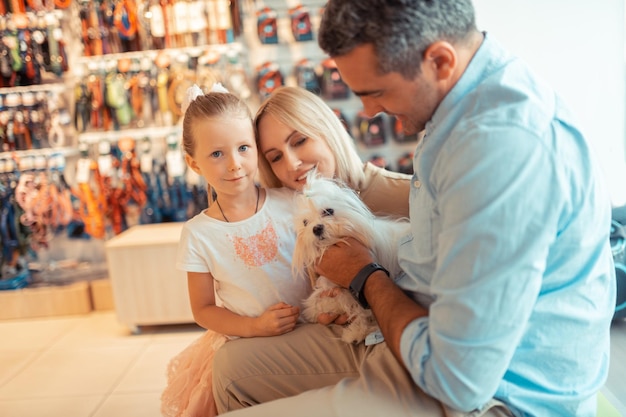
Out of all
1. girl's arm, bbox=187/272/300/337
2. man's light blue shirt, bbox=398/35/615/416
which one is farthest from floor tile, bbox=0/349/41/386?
man's light blue shirt, bbox=398/35/615/416

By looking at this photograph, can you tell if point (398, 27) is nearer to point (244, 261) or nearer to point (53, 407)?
point (244, 261)

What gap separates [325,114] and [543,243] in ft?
3.71

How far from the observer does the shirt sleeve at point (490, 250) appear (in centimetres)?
87

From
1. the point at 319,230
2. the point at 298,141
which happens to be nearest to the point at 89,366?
the point at 298,141

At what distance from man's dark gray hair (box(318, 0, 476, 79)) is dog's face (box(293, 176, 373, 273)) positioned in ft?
1.95

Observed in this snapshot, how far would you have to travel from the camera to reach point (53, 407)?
284cm

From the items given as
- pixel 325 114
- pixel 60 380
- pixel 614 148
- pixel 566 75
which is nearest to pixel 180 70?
pixel 60 380

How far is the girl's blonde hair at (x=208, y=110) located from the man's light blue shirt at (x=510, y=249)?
30.6 inches

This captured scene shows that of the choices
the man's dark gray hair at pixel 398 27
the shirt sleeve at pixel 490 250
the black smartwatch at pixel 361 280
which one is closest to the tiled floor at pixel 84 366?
the black smartwatch at pixel 361 280

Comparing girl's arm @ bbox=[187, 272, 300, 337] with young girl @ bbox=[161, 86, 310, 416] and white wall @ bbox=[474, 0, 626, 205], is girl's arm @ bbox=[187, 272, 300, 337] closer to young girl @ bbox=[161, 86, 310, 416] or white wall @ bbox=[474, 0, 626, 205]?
young girl @ bbox=[161, 86, 310, 416]

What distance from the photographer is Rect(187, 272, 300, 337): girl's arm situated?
59.4 inches

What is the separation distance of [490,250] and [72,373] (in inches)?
120

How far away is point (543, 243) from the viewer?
87cm

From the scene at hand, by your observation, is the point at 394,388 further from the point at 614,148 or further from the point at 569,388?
the point at 614,148
